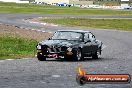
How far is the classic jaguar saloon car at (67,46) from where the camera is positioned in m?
19.3

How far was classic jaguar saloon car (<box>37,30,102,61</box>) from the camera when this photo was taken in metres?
19.3

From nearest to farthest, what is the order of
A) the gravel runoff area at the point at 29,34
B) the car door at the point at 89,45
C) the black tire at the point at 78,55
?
1. the black tire at the point at 78,55
2. the car door at the point at 89,45
3. the gravel runoff area at the point at 29,34

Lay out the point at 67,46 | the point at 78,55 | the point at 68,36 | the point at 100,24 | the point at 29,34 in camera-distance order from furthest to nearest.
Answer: the point at 100,24 < the point at 29,34 < the point at 68,36 < the point at 78,55 < the point at 67,46

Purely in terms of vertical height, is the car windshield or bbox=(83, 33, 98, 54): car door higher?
the car windshield

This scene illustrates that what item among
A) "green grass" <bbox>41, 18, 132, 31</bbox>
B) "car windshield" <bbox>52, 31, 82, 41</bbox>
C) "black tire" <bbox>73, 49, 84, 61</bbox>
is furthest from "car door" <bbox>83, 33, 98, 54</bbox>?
"green grass" <bbox>41, 18, 132, 31</bbox>

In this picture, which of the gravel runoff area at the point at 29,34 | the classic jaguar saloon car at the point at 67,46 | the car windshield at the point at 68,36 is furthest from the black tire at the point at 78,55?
the gravel runoff area at the point at 29,34

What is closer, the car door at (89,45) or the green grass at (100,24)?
the car door at (89,45)

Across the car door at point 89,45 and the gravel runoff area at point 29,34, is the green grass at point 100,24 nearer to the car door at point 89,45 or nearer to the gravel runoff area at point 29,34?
the gravel runoff area at point 29,34

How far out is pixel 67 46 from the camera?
63.5ft

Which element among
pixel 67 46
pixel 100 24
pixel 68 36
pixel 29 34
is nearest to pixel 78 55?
pixel 67 46

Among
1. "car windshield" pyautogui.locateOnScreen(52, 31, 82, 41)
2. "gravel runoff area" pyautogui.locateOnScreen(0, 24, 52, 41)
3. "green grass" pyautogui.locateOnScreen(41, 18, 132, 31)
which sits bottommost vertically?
"green grass" pyautogui.locateOnScreen(41, 18, 132, 31)

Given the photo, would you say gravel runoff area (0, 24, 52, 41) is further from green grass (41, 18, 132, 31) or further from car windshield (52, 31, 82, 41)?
green grass (41, 18, 132, 31)

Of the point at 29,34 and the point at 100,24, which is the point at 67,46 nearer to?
the point at 29,34

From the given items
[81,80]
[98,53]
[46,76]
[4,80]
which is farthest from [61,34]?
[81,80]
